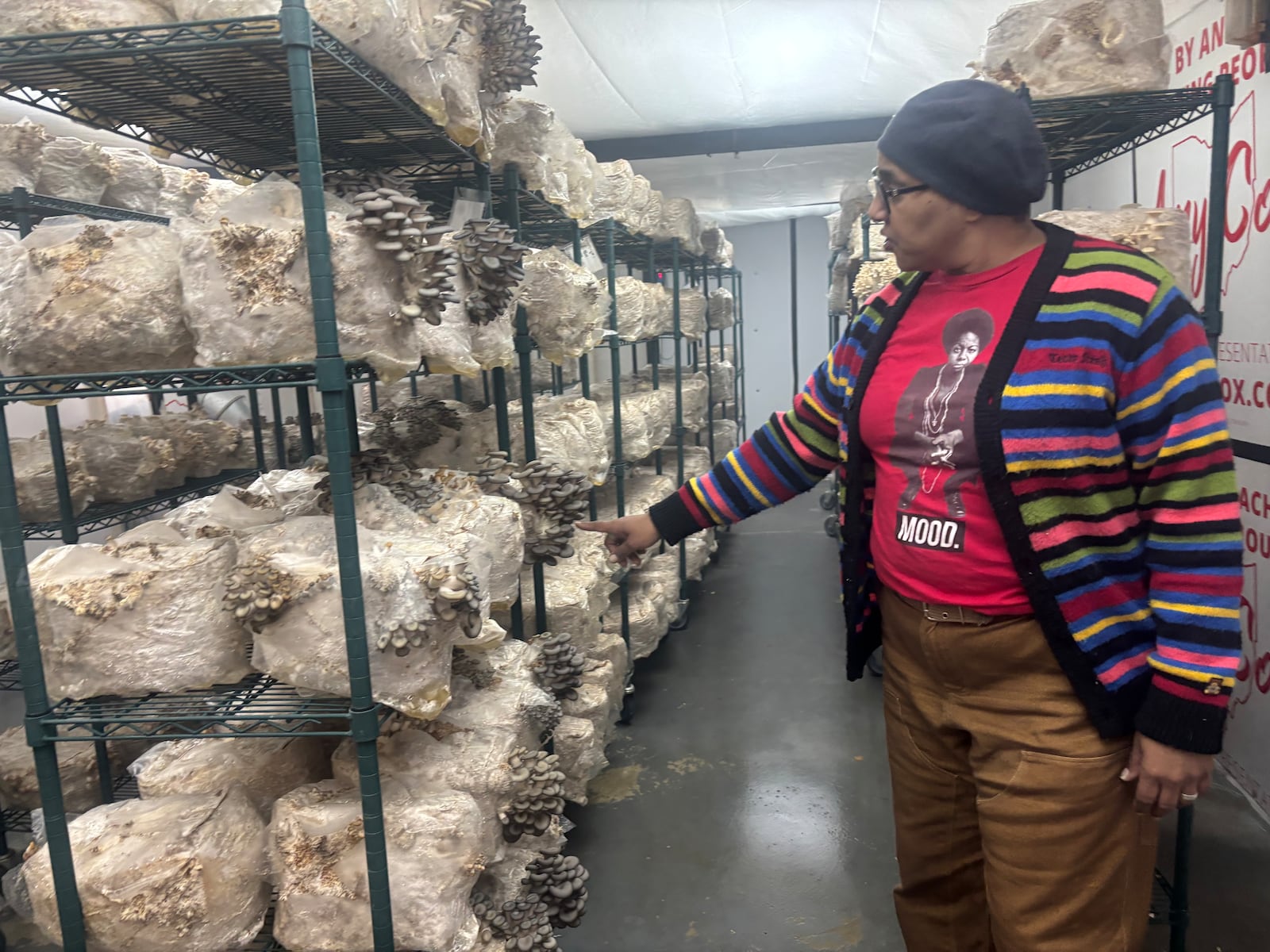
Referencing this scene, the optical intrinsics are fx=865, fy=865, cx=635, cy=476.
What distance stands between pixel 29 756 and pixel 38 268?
62.0 inches

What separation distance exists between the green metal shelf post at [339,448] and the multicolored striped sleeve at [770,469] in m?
0.63

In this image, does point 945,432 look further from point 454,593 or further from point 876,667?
point 876,667

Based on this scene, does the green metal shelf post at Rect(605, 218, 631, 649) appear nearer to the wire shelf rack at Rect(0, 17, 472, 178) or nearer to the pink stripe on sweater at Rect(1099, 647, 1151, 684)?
the wire shelf rack at Rect(0, 17, 472, 178)

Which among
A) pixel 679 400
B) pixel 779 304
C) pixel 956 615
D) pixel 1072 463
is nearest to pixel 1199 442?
pixel 1072 463

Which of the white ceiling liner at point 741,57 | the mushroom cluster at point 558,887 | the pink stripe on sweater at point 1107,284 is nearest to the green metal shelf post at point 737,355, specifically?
the white ceiling liner at point 741,57

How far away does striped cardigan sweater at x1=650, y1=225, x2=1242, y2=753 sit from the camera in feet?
3.67

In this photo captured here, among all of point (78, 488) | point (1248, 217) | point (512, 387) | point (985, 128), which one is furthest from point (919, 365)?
point (78, 488)

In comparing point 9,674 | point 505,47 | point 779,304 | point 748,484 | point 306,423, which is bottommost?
point 9,674

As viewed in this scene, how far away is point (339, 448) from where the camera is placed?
1298 millimetres

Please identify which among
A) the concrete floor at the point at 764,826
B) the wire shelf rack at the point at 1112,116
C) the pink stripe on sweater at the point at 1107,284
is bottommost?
the concrete floor at the point at 764,826

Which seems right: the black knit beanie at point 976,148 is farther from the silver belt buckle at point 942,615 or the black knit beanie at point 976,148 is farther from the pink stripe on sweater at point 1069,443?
the silver belt buckle at point 942,615

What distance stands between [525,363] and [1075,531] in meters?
1.64

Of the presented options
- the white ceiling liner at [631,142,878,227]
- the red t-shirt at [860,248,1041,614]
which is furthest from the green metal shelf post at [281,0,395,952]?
the white ceiling liner at [631,142,878,227]

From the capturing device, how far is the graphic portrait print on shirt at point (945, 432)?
1223mm
